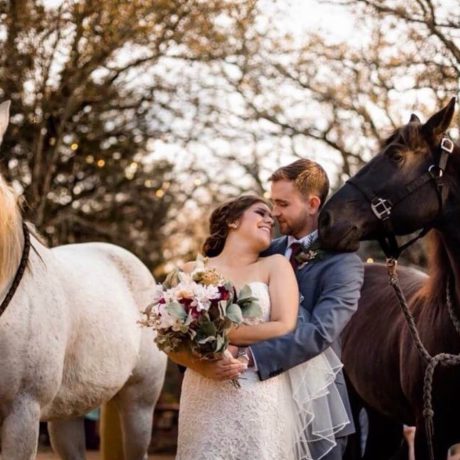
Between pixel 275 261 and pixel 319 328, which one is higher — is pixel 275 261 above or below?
above

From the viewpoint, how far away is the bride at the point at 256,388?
389 cm

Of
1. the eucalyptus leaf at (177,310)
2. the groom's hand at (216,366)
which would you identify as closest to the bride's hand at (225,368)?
the groom's hand at (216,366)

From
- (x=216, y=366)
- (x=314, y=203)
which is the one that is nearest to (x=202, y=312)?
(x=216, y=366)

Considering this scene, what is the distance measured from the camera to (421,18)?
1066 cm

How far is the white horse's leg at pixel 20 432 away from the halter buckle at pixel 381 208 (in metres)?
1.80

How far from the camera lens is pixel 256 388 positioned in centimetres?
395

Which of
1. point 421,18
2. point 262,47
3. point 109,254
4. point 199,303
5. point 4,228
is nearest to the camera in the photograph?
point 199,303

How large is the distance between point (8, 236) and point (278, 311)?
1388mm

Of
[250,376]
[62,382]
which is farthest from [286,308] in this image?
[62,382]

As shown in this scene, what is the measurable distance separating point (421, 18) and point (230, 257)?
7.12 meters

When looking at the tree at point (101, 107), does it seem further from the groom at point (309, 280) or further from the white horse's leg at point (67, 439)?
the groom at point (309, 280)

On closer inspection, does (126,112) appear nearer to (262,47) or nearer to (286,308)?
(262,47)

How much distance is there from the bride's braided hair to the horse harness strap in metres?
0.95

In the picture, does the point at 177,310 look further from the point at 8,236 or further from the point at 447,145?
the point at 447,145
